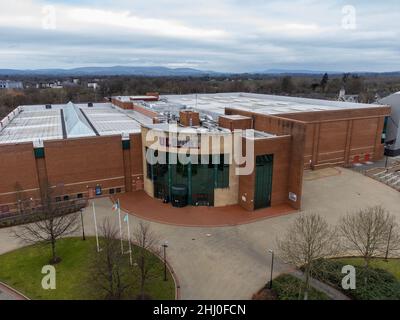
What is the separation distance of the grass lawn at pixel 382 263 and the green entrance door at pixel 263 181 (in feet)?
35.4

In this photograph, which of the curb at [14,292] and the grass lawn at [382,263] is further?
the grass lawn at [382,263]

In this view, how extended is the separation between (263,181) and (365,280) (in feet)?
47.3

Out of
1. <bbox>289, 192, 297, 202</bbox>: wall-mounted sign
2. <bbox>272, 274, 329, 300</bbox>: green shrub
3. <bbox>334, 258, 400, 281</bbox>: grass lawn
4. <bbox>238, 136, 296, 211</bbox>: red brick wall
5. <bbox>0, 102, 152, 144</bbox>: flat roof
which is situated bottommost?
<bbox>334, 258, 400, 281</bbox>: grass lawn

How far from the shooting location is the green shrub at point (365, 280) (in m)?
→ 21.0

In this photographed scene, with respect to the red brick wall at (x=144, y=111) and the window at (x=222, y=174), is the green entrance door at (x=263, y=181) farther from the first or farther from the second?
the red brick wall at (x=144, y=111)

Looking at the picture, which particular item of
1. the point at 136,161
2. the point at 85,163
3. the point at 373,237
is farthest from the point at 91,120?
the point at 373,237

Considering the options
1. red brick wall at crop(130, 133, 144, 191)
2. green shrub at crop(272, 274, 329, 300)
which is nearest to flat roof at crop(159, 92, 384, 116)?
red brick wall at crop(130, 133, 144, 191)

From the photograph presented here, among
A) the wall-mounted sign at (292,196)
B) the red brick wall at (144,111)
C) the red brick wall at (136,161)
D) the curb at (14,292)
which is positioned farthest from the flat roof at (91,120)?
the curb at (14,292)

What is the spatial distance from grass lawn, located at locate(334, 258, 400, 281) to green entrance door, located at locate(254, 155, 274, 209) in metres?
10.8

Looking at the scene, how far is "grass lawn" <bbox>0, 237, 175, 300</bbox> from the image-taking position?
70.9 ft

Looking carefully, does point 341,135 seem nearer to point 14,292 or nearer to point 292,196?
point 292,196

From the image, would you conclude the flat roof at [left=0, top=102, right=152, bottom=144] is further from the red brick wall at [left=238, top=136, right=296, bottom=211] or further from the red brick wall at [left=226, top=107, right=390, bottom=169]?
the red brick wall at [left=238, top=136, right=296, bottom=211]

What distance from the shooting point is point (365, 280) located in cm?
2212
